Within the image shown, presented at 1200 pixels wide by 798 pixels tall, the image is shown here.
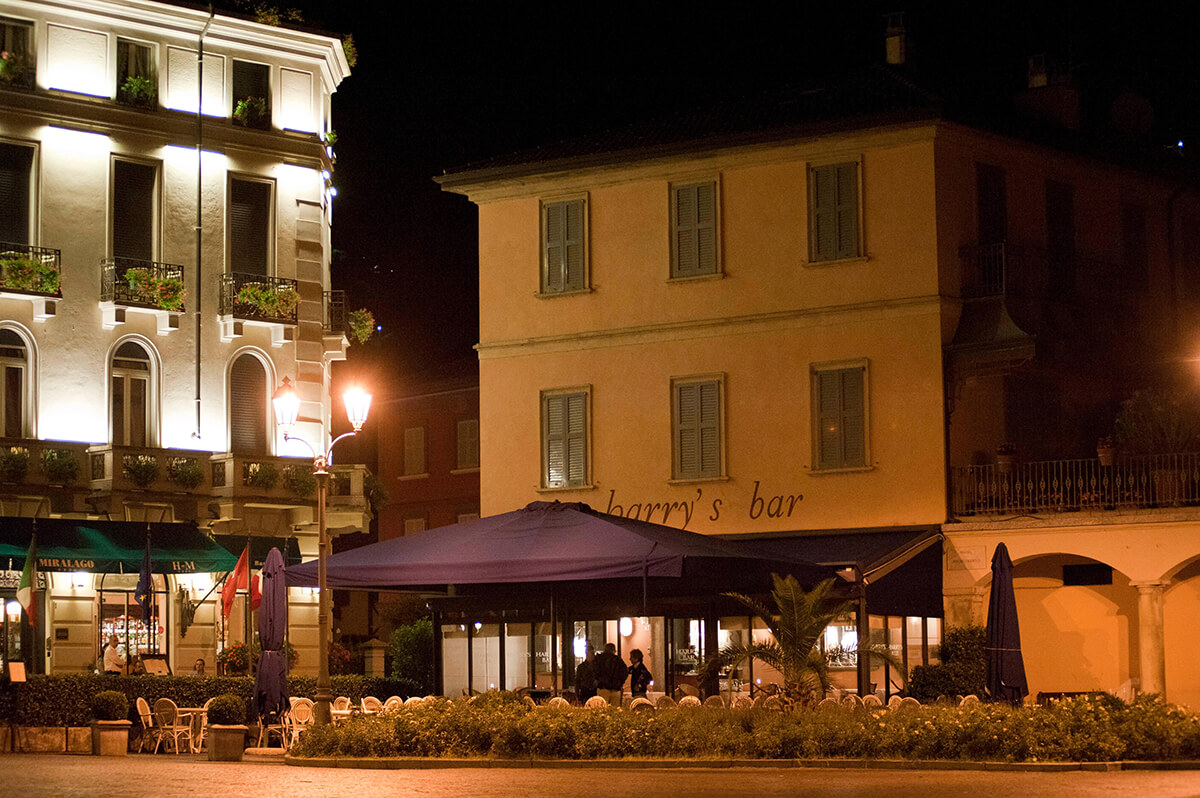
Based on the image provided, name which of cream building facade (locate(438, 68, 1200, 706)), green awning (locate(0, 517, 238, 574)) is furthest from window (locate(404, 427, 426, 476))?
cream building facade (locate(438, 68, 1200, 706))

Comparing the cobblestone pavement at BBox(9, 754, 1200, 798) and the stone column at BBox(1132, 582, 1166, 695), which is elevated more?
the stone column at BBox(1132, 582, 1166, 695)

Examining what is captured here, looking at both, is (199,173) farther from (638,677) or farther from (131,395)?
(638,677)

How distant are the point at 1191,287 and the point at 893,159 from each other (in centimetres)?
736

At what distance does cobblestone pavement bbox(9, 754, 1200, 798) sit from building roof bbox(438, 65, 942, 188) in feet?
46.2

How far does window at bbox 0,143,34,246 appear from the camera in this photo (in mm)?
35156

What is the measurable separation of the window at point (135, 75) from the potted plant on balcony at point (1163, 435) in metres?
19.2

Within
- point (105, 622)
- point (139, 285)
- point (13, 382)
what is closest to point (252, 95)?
point (139, 285)

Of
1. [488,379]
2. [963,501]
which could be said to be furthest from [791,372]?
[488,379]

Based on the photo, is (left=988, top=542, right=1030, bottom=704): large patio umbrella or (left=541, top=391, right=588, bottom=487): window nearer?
(left=988, top=542, right=1030, bottom=704): large patio umbrella

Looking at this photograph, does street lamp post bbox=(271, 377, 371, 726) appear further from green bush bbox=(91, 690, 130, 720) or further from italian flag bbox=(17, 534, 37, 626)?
italian flag bbox=(17, 534, 37, 626)

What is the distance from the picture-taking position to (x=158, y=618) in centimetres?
3644

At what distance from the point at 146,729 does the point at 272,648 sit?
2.77 m

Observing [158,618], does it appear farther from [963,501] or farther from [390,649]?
[963,501]

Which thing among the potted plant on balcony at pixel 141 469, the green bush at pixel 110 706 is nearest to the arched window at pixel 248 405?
the potted plant on balcony at pixel 141 469
